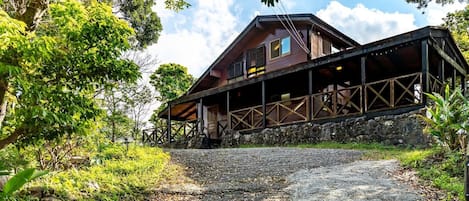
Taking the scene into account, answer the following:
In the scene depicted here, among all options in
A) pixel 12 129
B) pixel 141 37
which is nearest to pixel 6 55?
pixel 12 129

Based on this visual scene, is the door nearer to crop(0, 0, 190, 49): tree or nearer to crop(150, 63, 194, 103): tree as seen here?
crop(0, 0, 190, 49): tree

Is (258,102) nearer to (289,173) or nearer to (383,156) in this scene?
(383,156)

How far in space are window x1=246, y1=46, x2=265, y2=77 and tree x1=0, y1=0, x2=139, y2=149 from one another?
13.3 meters

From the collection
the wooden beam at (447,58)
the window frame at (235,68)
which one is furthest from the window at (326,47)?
the wooden beam at (447,58)

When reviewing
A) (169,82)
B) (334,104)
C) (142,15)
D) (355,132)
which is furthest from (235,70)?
(355,132)

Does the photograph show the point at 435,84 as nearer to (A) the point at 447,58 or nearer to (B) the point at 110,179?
(A) the point at 447,58

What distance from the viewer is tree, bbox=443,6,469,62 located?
1950cm

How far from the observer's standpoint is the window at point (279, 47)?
17469 mm

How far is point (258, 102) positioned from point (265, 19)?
3.50 metres

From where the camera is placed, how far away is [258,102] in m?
18.2

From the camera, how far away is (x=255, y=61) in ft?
61.7

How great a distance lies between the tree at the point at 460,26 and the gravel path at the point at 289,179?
12676 millimetres

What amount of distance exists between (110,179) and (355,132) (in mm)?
8265

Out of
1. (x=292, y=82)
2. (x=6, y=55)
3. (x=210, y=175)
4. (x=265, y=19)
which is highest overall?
(x=265, y=19)
